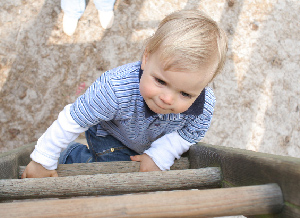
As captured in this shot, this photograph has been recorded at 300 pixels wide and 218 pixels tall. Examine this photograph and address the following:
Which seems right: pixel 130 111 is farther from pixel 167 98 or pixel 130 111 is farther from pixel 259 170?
pixel 259 170

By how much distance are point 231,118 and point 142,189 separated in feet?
6.06

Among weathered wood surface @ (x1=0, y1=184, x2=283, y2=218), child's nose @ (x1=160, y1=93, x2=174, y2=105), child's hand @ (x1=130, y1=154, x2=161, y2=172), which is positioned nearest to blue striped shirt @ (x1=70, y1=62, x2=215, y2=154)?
child's hand @ (x1=130, y1=154, x2=161, y2=172)

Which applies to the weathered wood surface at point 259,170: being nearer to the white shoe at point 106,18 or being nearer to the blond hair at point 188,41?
the blond hair at point 188,41

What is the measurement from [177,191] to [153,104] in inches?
19.6

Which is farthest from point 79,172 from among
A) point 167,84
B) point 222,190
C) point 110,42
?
point 110,42

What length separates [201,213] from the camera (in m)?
0.65

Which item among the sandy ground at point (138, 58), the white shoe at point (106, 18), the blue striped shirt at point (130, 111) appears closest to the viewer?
the blue striped shirt at point (130, 111)

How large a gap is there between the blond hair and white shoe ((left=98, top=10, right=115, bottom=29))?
160cm

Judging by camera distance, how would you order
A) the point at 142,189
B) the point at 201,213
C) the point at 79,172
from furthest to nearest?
the point at 79,172
the point at 142,189
the point at 201,213

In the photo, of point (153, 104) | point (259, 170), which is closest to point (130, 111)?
point (153, 104)

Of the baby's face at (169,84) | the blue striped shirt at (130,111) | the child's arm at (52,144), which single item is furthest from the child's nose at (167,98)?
the child's arm at (52,144)

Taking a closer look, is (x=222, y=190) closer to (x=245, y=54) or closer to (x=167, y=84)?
(x=167, y=84)

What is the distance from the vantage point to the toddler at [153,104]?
1016mm

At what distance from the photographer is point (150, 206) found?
631 millimetres
